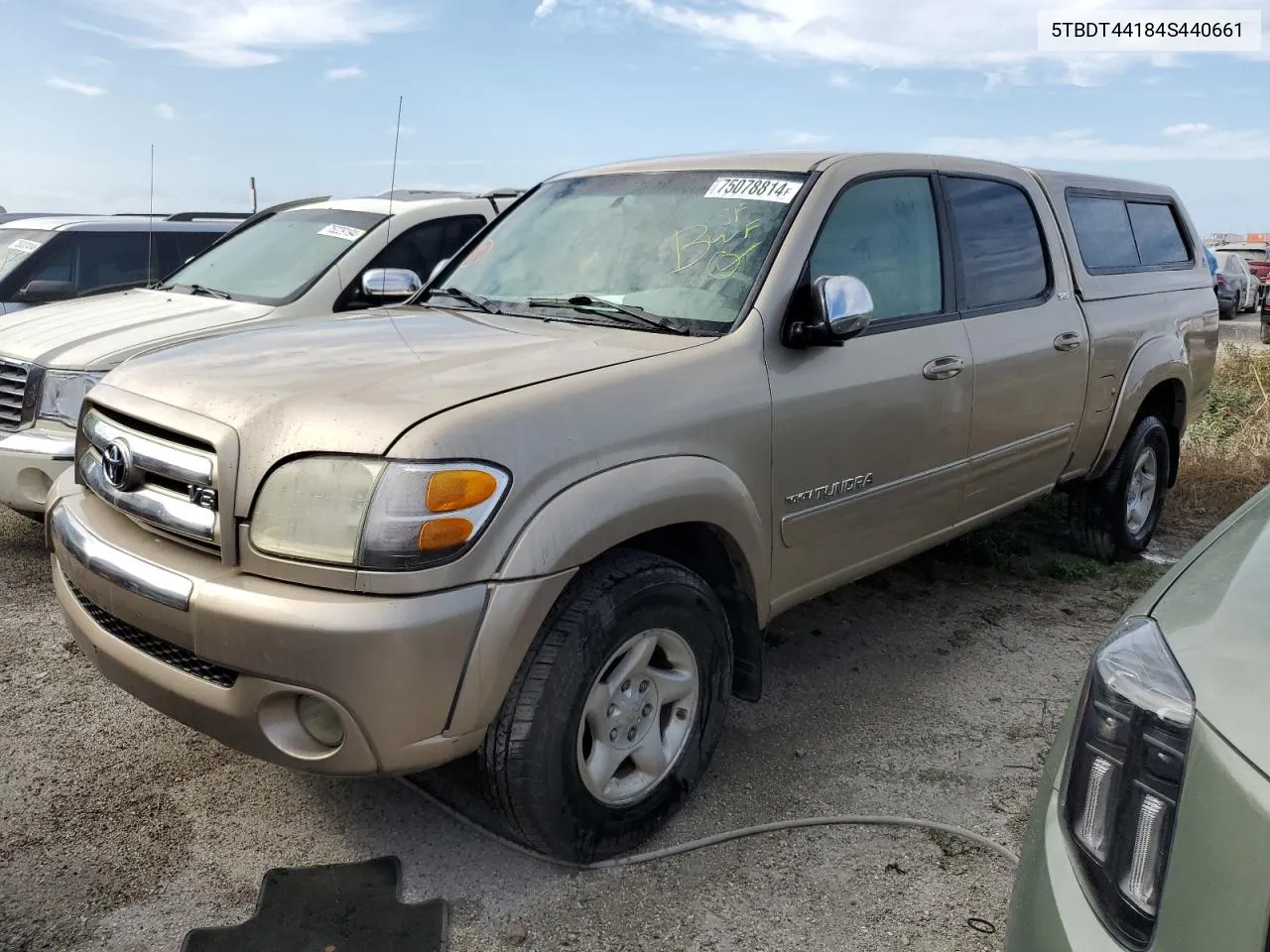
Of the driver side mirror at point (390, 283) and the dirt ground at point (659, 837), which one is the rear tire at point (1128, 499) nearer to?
the dirt ground at point (659, 837)

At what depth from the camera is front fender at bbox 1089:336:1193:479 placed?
480cm

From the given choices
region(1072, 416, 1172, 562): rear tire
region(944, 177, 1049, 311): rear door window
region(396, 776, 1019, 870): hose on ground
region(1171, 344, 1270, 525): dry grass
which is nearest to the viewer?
region(396, 776, 1019, 870): hose on ground

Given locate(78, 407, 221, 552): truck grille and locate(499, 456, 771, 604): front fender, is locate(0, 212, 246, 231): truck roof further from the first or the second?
locate(499, 456, 771, 604): front fender

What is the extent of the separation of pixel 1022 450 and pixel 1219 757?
3075mm

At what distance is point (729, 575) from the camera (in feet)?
9.80

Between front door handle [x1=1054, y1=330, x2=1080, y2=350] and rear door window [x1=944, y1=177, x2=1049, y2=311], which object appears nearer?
rear door window [x1=944, y1=177, x2=1049, y2=311]

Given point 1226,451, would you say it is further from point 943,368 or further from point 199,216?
point 199,216

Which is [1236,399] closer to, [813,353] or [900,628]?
[900,628]

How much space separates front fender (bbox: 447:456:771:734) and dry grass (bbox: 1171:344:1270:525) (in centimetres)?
398

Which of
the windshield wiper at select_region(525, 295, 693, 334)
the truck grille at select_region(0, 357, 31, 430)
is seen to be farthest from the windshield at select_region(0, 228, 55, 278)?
the windshield wiper at select_region(525, 295, 693, 334)

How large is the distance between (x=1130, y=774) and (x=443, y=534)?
1365 millimetres

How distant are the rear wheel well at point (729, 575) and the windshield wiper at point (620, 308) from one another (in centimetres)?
59

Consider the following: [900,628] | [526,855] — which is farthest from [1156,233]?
[526,855]

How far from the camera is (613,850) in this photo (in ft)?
8.88
